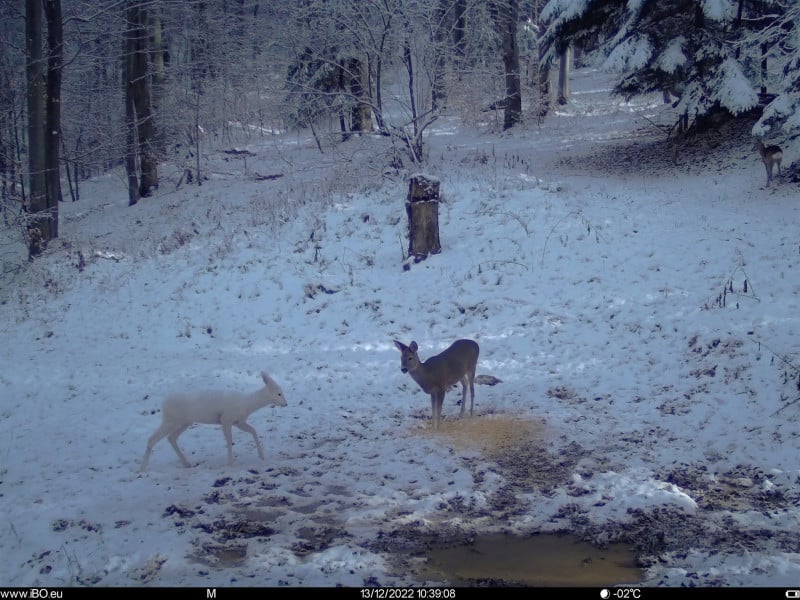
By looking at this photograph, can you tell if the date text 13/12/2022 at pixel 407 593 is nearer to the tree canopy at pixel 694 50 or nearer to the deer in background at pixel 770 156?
the deer in background at pixel 770 156

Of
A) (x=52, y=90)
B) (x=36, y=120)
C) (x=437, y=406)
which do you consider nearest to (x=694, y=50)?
(x=437, y=406)

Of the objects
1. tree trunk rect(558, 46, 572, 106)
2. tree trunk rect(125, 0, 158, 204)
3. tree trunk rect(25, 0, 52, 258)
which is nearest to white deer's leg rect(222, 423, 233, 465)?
tree trunk rect(25, 0, 52, 258)

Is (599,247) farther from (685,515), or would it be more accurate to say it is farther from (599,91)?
(599,91)

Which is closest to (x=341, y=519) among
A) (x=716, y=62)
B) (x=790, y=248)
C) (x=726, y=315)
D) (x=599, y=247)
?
(x=726, y=315)

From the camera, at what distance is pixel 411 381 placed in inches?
409

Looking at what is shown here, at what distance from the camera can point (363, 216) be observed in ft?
52.3

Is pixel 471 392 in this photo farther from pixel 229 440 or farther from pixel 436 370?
Answer: pixel 229 440

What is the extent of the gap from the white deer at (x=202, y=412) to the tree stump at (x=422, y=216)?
6.82 meters

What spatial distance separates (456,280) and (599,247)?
2907 millimetres

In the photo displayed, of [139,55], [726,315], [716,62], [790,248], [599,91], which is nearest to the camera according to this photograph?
[726,315]

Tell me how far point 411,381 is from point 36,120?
14.9 m

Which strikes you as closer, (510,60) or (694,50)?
(694,50)

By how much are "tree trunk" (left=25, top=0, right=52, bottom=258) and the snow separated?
0.99 metres

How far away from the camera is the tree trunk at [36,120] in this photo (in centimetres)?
1900
